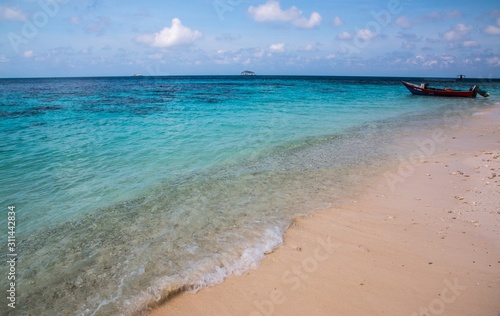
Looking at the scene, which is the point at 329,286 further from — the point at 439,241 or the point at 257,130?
the point at 257,130

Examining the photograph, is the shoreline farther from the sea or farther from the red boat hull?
the red boat hull

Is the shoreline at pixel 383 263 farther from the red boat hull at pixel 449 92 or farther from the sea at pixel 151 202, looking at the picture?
the red boat hull at pixel 449 92

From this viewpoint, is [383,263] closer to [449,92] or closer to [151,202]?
[151,202]

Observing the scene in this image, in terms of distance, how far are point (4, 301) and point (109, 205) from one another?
10.8 feet

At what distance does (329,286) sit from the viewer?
15.3 ft

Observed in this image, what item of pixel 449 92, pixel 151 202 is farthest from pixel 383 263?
pixel 449 92

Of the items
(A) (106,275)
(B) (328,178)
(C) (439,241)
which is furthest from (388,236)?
(A) (106,275)

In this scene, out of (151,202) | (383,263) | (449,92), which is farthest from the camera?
(449,92)

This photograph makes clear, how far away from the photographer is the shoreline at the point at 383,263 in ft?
14.0

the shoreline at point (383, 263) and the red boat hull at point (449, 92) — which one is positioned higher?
the red boat hull at point (449, 92)

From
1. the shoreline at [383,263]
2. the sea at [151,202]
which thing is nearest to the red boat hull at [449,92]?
the sea at [151,202]

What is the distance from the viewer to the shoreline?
14.0 feet

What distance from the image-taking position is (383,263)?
16.8ft

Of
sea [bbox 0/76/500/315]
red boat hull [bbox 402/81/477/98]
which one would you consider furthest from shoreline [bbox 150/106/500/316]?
red boat hull [bbox 402/81/477/98]
